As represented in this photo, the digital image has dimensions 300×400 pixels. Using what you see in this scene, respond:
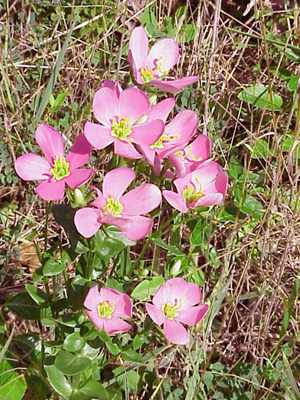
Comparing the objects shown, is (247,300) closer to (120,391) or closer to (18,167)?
(120,391)

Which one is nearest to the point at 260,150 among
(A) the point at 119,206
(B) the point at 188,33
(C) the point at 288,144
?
(C) the point at 288,144

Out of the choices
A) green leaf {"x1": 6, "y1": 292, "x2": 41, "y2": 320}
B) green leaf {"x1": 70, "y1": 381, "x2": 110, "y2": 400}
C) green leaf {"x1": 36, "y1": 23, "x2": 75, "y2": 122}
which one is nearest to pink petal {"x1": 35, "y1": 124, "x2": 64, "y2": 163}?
green leaf {"x1": 6, "y1": 292, "x2": 41, "y2": 320}

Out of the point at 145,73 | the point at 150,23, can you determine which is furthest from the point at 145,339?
the point at 150,23

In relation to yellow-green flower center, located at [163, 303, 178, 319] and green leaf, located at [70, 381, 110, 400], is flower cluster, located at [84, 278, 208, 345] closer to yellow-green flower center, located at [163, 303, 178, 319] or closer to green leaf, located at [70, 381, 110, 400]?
yellow-green flower center, located at [163, 303, 178, 319]

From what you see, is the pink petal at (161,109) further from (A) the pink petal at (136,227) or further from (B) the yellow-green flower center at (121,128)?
(A) the pink petal at (136,227)

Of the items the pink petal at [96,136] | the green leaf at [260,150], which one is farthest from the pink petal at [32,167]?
the green leaf at [260,150]

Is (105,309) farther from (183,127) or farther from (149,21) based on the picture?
(149,21)
